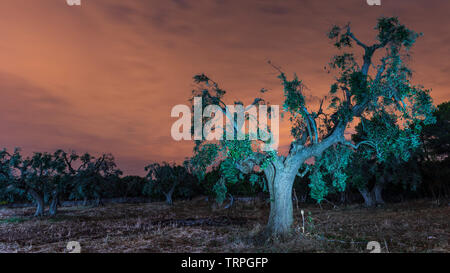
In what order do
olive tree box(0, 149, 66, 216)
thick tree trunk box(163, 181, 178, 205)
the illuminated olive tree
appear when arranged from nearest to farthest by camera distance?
the illuminated olive tree → olive tree box(0, 149, 66, 216) → thick tree trunk box(163, 181, 178, 205)

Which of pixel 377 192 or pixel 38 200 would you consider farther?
pixel 377 192

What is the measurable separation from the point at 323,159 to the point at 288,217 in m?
3.99

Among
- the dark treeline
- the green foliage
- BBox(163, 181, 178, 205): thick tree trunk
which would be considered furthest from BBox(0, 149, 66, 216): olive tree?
the green foliage

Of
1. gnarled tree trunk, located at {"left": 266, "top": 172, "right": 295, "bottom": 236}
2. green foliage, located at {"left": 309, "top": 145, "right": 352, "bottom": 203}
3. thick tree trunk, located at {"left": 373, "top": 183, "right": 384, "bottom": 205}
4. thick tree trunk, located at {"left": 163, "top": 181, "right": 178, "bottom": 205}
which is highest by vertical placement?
green foliage, located at {"left": 309, "top": 145, "right": 352, "bottom": 203}

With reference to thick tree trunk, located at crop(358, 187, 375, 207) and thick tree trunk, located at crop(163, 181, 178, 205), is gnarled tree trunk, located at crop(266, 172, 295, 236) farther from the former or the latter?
thick tree trunk, located at crop(163, 181, 178, 205)

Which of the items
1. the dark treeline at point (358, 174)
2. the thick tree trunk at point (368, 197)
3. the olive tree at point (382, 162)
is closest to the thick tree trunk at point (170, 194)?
the dark treeline at point (358, 174)

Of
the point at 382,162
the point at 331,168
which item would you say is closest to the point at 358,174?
the point at 382,162

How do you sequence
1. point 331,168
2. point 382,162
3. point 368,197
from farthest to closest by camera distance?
point 368,197, point 382,162, point 331,168

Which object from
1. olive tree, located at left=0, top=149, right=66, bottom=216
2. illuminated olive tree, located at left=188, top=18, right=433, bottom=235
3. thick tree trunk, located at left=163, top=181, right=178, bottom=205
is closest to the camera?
illuminated olive tree, located at left=188, top=18, right=433, bottom=235

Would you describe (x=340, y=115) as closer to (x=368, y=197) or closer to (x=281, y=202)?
(x=281, y=202)

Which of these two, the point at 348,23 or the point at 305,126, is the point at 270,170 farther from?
the point at 348,23

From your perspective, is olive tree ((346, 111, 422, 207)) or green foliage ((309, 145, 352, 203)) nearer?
olive tree ((346, 111, 422, 207))

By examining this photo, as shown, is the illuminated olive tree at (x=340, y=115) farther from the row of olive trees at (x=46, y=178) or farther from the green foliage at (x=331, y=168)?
the row of olive trees at (x=46, y=178)
